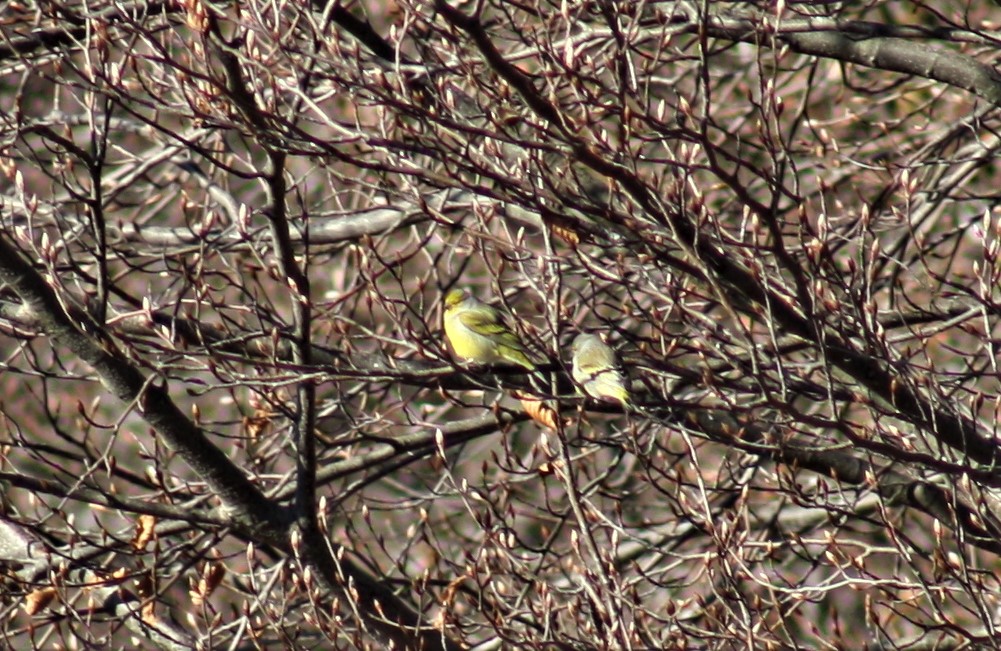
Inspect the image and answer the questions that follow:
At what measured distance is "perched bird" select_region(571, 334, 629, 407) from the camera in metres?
5.47

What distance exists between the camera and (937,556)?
13.4 feet

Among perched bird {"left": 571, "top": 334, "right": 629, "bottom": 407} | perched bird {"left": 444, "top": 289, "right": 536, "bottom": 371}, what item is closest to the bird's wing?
perched bird {"left": 444, "top": 289, "right": 536, "bottom": 371}

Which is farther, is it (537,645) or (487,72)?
(487,72)

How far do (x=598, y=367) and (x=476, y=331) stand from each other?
5.85 feet

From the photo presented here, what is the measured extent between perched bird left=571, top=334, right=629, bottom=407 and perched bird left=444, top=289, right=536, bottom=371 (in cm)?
128

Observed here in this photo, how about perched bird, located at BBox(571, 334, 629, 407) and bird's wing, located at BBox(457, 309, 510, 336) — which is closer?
perched bird, located at BBox(571, 334, 629, 407)

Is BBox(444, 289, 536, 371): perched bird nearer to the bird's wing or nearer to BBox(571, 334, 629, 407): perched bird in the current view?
the bird's wing

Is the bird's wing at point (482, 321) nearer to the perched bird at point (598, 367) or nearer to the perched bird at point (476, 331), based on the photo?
the perched bird at point (476, 331)

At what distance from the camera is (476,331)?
741 cm

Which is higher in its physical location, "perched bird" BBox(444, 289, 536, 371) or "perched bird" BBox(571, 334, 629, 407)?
"perched bird" BBox(444, 289, 536, 371)

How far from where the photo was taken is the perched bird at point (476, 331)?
23.7 feet

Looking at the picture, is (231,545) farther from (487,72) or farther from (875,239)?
(875,239)

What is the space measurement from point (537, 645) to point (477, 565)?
1.84 feet

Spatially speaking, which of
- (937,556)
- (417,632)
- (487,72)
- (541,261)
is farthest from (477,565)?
(487,72)
